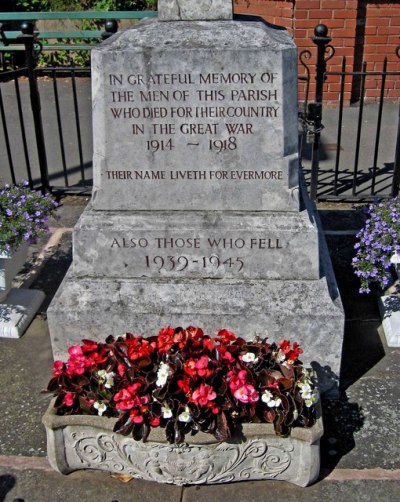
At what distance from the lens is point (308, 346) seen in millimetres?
3605

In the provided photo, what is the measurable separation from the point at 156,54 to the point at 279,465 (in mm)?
2135

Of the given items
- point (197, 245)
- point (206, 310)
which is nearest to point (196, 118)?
point (197, 245)

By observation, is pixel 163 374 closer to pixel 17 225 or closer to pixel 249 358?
pixel 249 358

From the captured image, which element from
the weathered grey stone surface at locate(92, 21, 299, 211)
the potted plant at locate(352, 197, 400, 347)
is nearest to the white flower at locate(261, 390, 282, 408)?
the weathered grey stone surface at locate(92, 21, 299, 211)

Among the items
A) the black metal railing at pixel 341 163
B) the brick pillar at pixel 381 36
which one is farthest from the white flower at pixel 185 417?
the brick pillar at pixel 381 36

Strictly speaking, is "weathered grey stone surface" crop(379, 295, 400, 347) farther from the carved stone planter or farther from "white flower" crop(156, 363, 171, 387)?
"white flower" crop(156, 363, 171, 387)

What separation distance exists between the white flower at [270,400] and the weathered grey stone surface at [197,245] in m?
0.88

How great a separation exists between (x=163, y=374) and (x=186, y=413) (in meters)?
0.21

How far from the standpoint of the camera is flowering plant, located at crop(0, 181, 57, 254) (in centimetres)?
427

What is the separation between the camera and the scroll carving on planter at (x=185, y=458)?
3057 mm

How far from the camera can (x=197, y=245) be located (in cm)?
372

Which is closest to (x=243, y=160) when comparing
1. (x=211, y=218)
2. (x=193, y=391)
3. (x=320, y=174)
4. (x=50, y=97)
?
(x=211, y=218)

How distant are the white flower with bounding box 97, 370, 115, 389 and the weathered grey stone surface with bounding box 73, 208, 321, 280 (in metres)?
0.81

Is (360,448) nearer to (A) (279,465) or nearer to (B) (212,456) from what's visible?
(A) (279,465)
